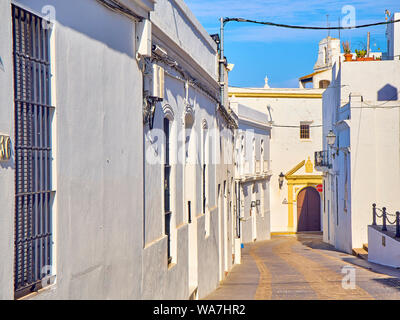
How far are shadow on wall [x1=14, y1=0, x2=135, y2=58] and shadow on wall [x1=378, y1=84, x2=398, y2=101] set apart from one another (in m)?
18.5

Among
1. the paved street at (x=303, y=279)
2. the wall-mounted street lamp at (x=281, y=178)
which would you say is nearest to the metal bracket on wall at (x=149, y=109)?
A: the paved street at (x=303, y=279)

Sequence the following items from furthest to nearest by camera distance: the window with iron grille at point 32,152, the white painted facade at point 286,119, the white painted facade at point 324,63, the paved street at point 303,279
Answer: the white painted facade at point 324,63 < the white painted facade at point 286,119 < the paved street at point 303,279 < the window with iron grille at point 32,152

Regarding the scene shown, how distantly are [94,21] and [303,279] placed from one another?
9.65 m

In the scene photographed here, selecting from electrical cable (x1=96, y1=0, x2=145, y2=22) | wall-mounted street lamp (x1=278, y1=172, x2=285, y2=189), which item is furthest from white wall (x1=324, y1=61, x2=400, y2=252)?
electrical cable (x1=96, y1=0, x2=145, y2=22)

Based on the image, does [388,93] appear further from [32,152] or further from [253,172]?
[32,152]

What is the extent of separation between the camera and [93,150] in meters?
5.71

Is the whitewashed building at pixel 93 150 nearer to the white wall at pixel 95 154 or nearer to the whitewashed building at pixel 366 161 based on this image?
the white wall at pixel 95 154

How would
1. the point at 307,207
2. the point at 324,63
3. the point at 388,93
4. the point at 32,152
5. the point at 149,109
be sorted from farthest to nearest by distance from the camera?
the point at 324,63, the point at 307,207, the point at 388,93, the point at 149,109, the point at 32,152

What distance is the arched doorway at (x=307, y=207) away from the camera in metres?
35.2

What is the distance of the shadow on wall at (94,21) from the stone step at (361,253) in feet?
47.9

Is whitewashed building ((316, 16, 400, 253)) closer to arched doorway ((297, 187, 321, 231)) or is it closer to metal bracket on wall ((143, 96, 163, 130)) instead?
arched doorway ((297, 187, 321, 231))

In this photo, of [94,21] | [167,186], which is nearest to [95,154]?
[94,21]

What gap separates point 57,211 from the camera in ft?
15.9

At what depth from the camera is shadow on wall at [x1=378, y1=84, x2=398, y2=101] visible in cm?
2353
